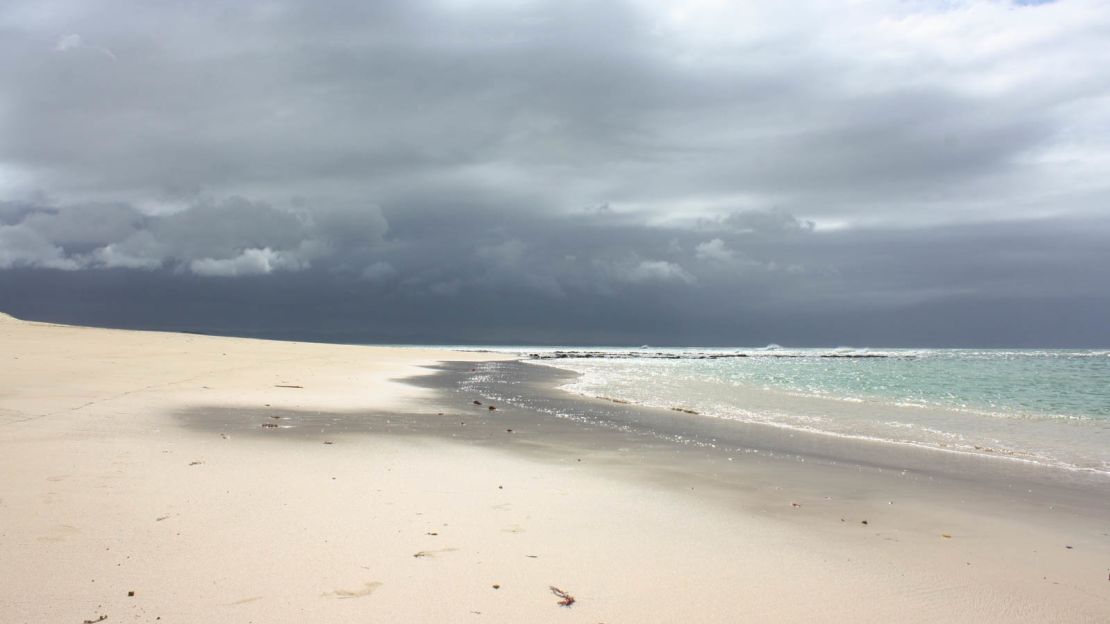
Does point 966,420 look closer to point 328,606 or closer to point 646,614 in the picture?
point 646,614

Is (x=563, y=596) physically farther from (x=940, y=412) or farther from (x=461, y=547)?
(x=940, y=412)

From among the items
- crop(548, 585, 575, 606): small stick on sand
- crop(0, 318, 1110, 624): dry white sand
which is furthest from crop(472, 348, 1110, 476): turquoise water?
crop(548, 585, 575, 606): small stick on sand

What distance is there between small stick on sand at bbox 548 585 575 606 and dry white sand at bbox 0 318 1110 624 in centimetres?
4

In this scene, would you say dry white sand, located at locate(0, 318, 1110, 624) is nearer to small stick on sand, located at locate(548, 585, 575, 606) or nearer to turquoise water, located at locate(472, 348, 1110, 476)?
small stick on sand, located at locate(548, 585, 575, 606)

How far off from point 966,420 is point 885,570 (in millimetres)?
14556

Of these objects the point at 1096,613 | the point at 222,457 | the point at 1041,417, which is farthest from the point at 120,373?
the point at 1041,417

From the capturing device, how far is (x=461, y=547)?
5.17 metres

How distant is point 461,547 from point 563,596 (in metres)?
1.15

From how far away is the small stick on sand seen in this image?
4.22 meters

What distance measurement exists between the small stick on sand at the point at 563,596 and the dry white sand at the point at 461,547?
4cm

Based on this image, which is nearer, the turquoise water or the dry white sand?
the dry white sand

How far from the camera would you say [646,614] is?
13.5 feet

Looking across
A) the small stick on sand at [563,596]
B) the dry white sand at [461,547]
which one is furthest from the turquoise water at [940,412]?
the small stick on sand at [563,596]

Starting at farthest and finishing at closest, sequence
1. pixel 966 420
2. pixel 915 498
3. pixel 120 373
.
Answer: pixel 120 373 → pixel 966 420 → pixel 915 498
